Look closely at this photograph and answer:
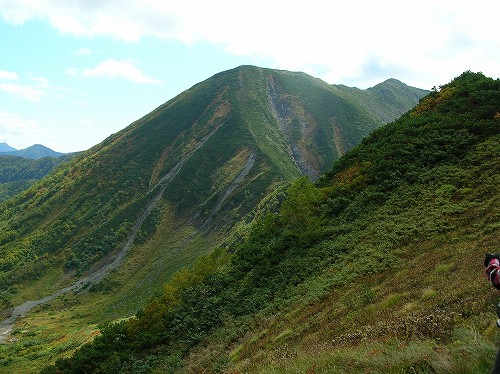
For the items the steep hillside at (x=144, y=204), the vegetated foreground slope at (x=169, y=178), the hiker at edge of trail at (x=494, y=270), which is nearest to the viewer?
the hiker at edge of trail at (x=494, y=270)

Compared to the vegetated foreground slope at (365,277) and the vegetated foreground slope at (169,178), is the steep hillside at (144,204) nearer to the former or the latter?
the vegetated foreground slope at (169,178)

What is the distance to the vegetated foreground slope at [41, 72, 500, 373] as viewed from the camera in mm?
9438

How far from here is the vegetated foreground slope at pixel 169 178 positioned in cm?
11375

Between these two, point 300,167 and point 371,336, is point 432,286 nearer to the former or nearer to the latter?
point 371,336

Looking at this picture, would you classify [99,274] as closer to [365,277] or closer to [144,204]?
[144,204]

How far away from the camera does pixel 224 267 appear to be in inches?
1325

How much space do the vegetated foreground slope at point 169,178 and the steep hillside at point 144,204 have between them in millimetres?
519

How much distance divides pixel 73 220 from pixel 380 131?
12418 centimetres

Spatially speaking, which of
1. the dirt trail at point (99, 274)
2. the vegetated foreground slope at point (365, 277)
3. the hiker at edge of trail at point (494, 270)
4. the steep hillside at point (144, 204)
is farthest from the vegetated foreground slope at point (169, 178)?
the hiker at edge of trail at point (494, 270)

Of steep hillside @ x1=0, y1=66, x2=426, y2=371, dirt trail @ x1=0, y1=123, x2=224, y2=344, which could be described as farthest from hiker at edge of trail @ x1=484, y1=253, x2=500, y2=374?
dirt trail @ x1=0, y1=123, x2=224, y2=344

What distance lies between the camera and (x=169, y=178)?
479ft

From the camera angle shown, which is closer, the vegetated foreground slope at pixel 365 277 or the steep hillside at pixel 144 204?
the vegetated foreground slope at pixel 365 277

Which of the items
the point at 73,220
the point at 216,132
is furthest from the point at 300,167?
the point at 73,220

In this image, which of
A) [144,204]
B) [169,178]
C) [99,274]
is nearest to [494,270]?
[99,274]
